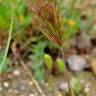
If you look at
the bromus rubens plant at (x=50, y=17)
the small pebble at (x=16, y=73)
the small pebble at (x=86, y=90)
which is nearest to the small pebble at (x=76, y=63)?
the small pebble at (x=86, y=90)

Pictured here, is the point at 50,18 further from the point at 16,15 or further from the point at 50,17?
the point at 16,15

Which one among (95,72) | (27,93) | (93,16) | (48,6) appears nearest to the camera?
(48,6)

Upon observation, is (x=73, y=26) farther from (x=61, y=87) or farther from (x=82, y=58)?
(x=61, y=87)

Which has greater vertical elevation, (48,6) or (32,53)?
(48,6)

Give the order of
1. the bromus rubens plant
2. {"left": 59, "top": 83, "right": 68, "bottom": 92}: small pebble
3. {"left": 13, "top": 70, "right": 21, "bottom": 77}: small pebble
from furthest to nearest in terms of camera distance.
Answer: {"left": 13, "top": 70, "right": 21, "bottom": 77}: small pebble → {"left": 59, "top": 83, "right": 68, "bottom": 92}: small pebble → the bromus rubens plant

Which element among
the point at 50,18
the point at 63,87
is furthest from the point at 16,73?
the point at 50,18

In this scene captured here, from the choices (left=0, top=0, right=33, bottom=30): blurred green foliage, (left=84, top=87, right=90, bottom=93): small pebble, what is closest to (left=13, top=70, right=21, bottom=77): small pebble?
(left=0, top=0, right=33, bottom=30): blurred green foliage

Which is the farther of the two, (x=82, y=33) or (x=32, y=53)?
(x=82, y=33)

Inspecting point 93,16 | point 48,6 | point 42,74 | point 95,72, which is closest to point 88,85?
point 95,72

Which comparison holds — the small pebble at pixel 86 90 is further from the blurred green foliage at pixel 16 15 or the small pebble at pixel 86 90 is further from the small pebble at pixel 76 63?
the blurred green foliage at pixel 16 15

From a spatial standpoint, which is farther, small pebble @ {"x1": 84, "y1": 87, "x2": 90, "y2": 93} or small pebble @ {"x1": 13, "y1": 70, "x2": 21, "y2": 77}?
small pebble @ {"x1": 13, "y1": 70, "x2": 21, "y2": 77}

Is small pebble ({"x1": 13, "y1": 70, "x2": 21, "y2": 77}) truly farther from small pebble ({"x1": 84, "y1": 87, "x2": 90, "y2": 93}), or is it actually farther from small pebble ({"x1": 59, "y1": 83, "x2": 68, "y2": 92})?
small pebble ({"x1": 84, "y1": 87, "x2": 90, "y2": 93})
